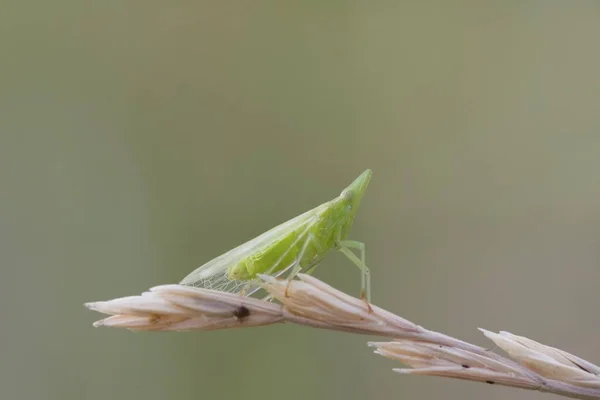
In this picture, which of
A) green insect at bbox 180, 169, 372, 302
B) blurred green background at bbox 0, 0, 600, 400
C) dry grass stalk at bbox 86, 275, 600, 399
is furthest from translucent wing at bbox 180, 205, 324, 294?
blurred green background at bbox 0, 0, 600, 400

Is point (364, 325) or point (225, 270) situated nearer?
point (364, 325)

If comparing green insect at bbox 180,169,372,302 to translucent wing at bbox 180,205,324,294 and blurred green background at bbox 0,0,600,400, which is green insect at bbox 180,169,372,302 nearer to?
translucent wing at bbox 180,205,324,294

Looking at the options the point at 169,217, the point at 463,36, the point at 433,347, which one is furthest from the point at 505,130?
the point at 433,347

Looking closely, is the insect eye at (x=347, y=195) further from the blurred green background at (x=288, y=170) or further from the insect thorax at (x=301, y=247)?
the blurred green background at (x=288, y=170)

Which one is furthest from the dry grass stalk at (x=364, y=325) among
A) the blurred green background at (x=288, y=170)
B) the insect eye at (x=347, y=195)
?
the blurred green background at (x=288, y=170)

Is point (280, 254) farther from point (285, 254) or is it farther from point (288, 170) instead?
point (288, 170)

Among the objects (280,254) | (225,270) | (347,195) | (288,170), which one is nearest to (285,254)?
(280,254)
